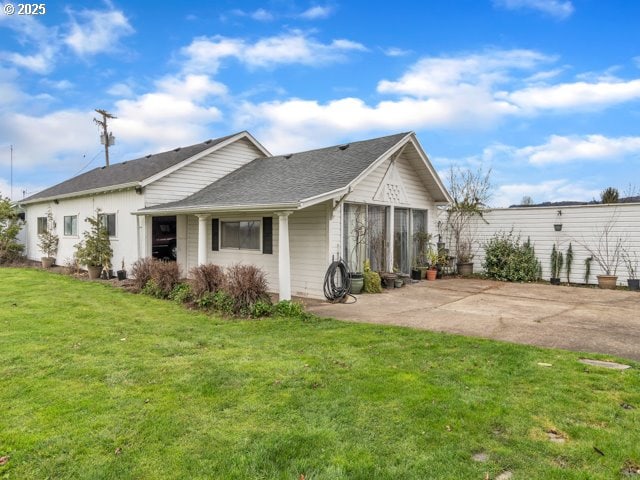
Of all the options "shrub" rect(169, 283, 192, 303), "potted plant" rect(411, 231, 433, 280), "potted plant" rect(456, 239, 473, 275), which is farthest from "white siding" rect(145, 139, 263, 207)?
"potted plant" rect(456, 239, 473, 275)

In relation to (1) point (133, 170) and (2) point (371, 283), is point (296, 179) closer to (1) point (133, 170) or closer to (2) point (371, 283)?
(2) point (371, 283)

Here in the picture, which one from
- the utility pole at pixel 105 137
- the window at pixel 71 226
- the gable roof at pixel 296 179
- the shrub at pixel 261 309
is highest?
the utility pole at pixel 105 137

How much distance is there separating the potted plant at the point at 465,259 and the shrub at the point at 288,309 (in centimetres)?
821

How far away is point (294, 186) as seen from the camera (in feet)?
33.7

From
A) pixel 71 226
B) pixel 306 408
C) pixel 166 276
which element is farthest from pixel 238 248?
pixel 71 226

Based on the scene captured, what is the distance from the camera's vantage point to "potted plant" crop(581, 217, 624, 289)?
37.8ft

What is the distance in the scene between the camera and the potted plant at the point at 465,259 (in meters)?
14.0

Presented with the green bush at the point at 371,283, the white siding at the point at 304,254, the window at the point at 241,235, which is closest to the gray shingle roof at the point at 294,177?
the white siding at the point at 304,254

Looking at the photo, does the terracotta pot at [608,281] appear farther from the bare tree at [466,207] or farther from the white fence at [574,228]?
the bare tree at [466,207]

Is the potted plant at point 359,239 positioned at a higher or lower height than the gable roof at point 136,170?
lower

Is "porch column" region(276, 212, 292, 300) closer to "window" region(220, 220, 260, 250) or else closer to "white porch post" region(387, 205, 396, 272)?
"window" region(220, 220, 260, 250)

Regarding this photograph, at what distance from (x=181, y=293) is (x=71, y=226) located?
10349mm

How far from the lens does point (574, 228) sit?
12281 mm

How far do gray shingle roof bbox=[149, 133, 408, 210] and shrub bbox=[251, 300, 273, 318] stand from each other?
7.23 feet
